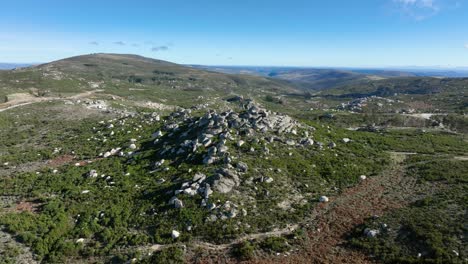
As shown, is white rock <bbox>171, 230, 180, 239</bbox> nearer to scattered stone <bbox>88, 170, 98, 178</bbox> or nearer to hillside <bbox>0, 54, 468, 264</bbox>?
hillside <bbox>0, 54, 468, 264</bbox>

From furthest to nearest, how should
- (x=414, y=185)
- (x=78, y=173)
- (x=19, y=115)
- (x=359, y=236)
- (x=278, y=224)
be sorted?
(x=19, y=115), (x=78, y=173), (x=414, y=185), (x=278, y=224), (x=359, y=236)

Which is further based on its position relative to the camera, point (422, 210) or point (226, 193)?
point (226, 193)

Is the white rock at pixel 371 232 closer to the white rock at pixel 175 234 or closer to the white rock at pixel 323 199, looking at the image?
the white rock at pixel 323 199

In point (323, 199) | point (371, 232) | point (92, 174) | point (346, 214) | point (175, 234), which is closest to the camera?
point (371, 232)

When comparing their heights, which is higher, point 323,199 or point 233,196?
point 233,196

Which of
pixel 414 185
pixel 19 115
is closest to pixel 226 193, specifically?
pixel 414 185

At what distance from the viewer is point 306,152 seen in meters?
54.1

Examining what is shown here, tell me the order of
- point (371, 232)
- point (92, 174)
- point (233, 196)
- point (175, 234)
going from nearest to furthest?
point (371, 232) < point (175, 234) < point (233, 196) < point (92, 174)

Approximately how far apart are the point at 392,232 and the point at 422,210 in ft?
21.9

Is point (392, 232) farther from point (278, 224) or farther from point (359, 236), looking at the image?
point (278, 224)

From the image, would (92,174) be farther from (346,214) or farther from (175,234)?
(346,214)

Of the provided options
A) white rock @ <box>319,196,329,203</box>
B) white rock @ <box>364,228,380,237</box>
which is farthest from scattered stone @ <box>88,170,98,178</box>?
white rock @ <box>364,228,380,237</box>

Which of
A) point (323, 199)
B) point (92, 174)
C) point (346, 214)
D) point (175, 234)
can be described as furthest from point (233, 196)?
point (92, 174)

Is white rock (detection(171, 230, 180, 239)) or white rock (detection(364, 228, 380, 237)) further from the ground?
white rock (detection(364, 228, 380, 237))
